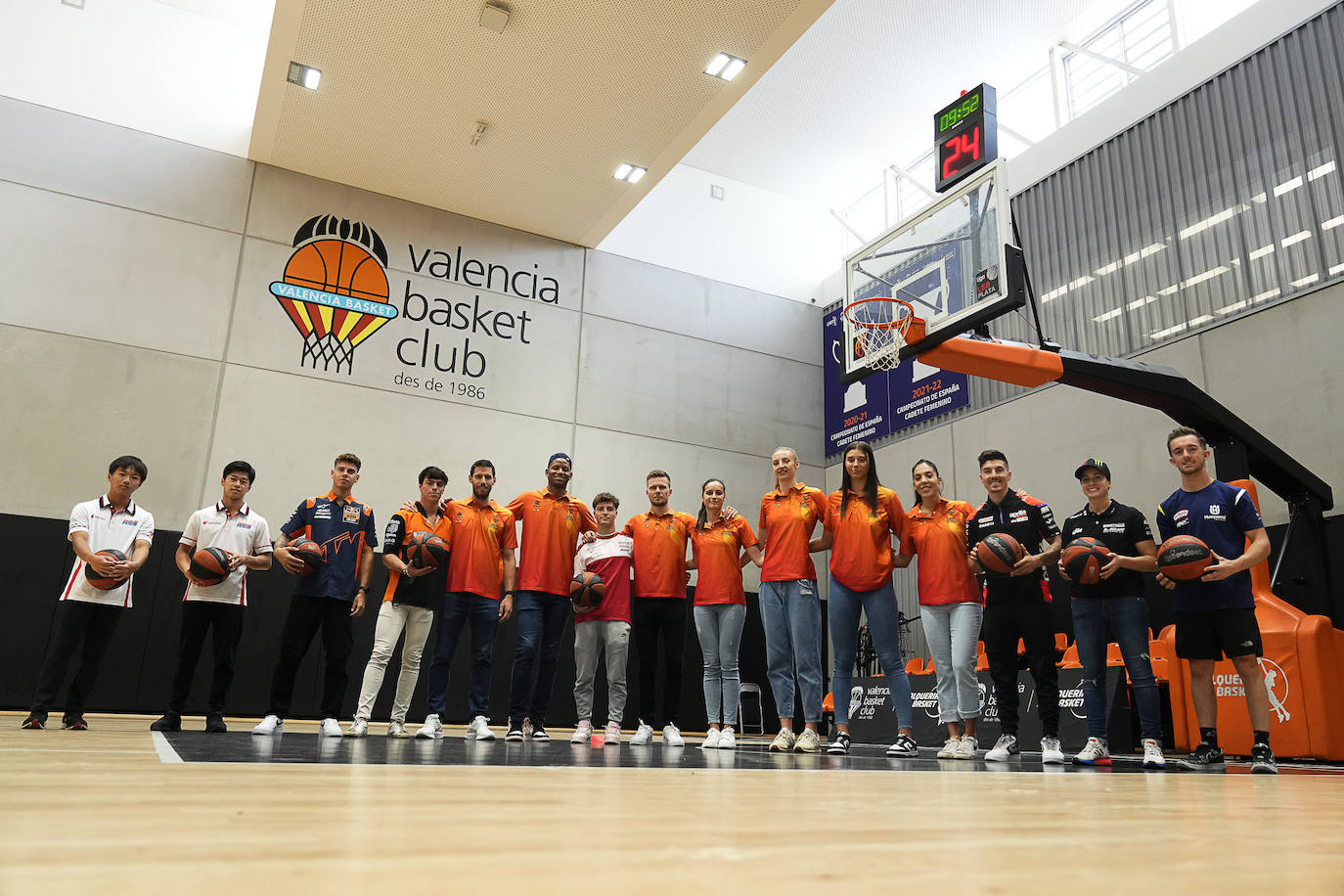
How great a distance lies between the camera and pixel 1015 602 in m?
4.44

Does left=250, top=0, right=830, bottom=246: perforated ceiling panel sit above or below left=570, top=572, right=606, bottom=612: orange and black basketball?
above

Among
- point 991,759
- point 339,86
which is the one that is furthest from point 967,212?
point 339,86

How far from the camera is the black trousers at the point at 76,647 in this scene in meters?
4.43

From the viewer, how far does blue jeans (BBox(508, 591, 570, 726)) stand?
4867 mm

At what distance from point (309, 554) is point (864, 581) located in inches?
114

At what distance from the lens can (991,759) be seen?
4.06 metres

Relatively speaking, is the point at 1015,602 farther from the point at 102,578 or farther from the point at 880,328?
the point at 102,578

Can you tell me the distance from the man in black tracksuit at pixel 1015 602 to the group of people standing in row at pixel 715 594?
10 mm

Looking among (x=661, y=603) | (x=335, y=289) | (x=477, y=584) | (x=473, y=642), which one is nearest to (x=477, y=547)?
(x=477, y=584)

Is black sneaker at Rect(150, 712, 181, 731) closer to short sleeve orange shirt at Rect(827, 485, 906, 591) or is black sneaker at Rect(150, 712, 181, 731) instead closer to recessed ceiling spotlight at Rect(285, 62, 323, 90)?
short sleeve orange shirt at Rect(827, 485, 906, 591)

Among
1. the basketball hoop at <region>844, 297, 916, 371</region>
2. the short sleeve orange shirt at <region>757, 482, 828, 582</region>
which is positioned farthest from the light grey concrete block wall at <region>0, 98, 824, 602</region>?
the short sleeve orange shirt at <region>757, 482, 828, 582</region>

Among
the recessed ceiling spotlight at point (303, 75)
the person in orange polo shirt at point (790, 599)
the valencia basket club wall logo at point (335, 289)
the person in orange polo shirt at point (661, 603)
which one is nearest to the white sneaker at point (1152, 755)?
the person in orange polo shirt at point (790, 599)

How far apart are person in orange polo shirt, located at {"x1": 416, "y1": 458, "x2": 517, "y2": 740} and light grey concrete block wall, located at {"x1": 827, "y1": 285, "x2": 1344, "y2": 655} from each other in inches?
217

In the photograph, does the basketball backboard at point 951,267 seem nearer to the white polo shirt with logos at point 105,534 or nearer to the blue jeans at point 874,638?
the blue jeans at point 874,638
